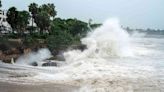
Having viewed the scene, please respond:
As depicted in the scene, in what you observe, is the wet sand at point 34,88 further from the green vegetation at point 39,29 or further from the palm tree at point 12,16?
the palm tree at point 12,16

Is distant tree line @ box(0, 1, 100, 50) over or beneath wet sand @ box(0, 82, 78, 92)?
over

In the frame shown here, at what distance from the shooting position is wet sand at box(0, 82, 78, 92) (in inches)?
715

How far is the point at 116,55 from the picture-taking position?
45469mm

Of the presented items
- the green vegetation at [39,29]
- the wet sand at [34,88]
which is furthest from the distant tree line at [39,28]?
→ the wet sand at [34,88]

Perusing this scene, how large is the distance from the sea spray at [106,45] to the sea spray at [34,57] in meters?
2.59

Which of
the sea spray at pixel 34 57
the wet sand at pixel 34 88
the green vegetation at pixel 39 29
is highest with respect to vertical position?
the green vegetation at pixel 39 29

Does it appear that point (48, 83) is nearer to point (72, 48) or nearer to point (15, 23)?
point (72, 48)

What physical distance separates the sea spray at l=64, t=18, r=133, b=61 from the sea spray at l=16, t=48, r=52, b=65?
8.48 ft

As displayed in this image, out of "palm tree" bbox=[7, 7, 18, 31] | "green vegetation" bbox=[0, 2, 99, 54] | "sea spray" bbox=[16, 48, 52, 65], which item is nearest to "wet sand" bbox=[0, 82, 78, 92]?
"sea spray" bbox=[16, 48, 52, 65]

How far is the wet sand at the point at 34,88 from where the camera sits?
59.6ft

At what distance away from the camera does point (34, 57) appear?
38281 millimetres

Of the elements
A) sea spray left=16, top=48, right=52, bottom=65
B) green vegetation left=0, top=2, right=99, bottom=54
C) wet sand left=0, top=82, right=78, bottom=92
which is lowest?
sea spray left=16, top=48, right=52, bottom=65

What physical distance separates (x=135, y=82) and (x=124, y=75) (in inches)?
115

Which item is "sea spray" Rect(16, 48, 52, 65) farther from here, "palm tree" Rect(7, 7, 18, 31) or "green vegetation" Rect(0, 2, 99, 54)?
"palm tree" Rect(7, 7, 18, 31)
